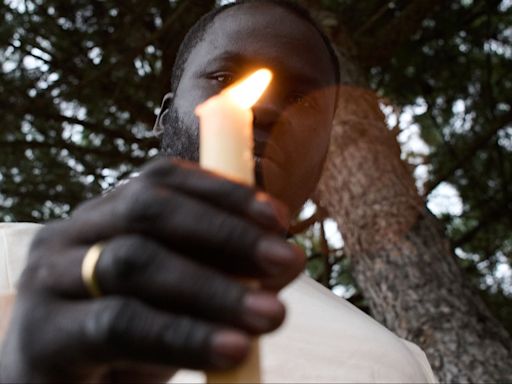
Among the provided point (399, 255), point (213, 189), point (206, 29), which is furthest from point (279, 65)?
point (399, 255)

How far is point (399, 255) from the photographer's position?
10.8 ft

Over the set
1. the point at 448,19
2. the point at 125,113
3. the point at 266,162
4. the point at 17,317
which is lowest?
the point at 125,113

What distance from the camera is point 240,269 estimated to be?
60 cm

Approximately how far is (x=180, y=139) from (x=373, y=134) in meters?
2.11

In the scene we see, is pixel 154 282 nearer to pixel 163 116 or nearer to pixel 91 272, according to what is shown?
pixel 91 272

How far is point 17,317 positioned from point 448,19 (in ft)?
15.1

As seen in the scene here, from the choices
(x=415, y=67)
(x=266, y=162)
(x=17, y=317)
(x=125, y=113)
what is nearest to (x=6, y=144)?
(x=125, y=113)

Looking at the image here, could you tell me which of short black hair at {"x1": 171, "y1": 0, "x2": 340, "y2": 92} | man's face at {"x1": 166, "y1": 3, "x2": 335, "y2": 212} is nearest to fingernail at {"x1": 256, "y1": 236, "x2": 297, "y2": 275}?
→ man's face at {"x1": 166, "y1": 3, "x2": 335, "y2": 212}

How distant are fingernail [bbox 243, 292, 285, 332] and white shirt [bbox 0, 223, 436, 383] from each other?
30.2 inches

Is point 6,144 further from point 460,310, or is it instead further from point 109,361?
point 109,361

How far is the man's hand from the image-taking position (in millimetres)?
573

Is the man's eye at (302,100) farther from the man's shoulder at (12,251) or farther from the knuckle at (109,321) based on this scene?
the knuckle at (109,321)

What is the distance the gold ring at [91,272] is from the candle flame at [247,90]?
0.54ft

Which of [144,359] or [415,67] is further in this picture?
[415,67]
